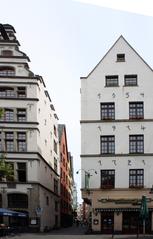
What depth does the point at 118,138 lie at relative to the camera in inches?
1256

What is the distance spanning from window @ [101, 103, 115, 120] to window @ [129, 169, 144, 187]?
3.25m

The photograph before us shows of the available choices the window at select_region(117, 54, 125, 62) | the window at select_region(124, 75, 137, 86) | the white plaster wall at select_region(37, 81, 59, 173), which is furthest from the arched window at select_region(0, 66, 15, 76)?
the window at select_region(124, 75, 137, 86)

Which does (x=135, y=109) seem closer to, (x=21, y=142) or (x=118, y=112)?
(x=118, y=112)

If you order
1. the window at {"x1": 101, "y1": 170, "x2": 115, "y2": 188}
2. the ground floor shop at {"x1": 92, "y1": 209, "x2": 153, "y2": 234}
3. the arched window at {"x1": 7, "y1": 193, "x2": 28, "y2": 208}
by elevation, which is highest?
the window at {"x1": 101, "y1": 170, "x2": 115, "y2": 188}

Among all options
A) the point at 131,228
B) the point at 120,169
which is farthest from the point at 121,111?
the point at 131,228

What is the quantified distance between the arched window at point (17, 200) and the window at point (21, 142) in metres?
2.88

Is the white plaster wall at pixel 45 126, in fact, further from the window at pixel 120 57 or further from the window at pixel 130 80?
the window at pixel 130 80

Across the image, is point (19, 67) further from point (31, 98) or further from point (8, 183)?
point (8, 183)

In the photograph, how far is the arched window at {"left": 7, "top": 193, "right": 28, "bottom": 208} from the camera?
36000 millimetres

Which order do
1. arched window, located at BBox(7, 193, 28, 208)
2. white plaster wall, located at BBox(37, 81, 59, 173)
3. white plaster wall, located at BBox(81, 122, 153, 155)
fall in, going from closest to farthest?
1. white plaster wall, located at BBox(81, 122, 153, 155)
2. arched window, located at BBox(7, 193, 28, 208)
3. white plaster wall, located at BBox(37, 81, 59, 173)

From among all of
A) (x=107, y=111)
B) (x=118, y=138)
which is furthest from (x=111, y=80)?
(x=118, y=138)

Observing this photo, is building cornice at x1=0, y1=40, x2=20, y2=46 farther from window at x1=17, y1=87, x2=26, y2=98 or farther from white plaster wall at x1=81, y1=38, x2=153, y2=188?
white plaster wall at x1=81, y1=38, x2=153, y2=188

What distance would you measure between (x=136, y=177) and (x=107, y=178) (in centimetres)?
161

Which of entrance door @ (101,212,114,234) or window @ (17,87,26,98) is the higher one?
window @ (17,87,26,98)
